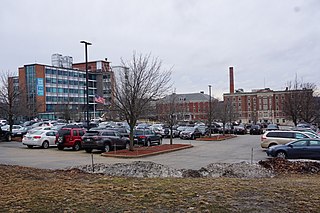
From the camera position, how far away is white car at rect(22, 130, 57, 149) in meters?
27.7

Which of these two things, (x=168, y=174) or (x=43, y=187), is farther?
(x=168, y=174)

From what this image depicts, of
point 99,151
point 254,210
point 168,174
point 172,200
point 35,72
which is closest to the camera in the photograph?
point 254,210

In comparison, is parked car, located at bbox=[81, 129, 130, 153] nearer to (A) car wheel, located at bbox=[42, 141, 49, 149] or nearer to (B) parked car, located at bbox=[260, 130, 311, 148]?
(A) car wheel, located at bbox=[42, 141, 49, 149]

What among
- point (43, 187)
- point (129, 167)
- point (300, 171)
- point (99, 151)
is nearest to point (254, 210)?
point (43, 187)

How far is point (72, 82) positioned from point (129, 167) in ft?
359

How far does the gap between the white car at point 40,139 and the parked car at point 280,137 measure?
53.6 feet

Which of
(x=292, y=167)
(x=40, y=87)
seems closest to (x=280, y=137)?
(x=292, y=167)

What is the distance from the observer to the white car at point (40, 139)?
90.7 ft

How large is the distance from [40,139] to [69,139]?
9.23ft

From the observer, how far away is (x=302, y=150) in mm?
20109

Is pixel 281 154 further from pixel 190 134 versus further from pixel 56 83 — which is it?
pixel 56 83

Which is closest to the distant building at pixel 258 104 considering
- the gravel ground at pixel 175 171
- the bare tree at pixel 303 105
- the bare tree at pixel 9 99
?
the bare tree at pixel 303 105

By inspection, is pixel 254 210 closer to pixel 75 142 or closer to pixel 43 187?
pixel 43 187

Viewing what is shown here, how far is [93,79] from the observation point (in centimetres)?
12456
